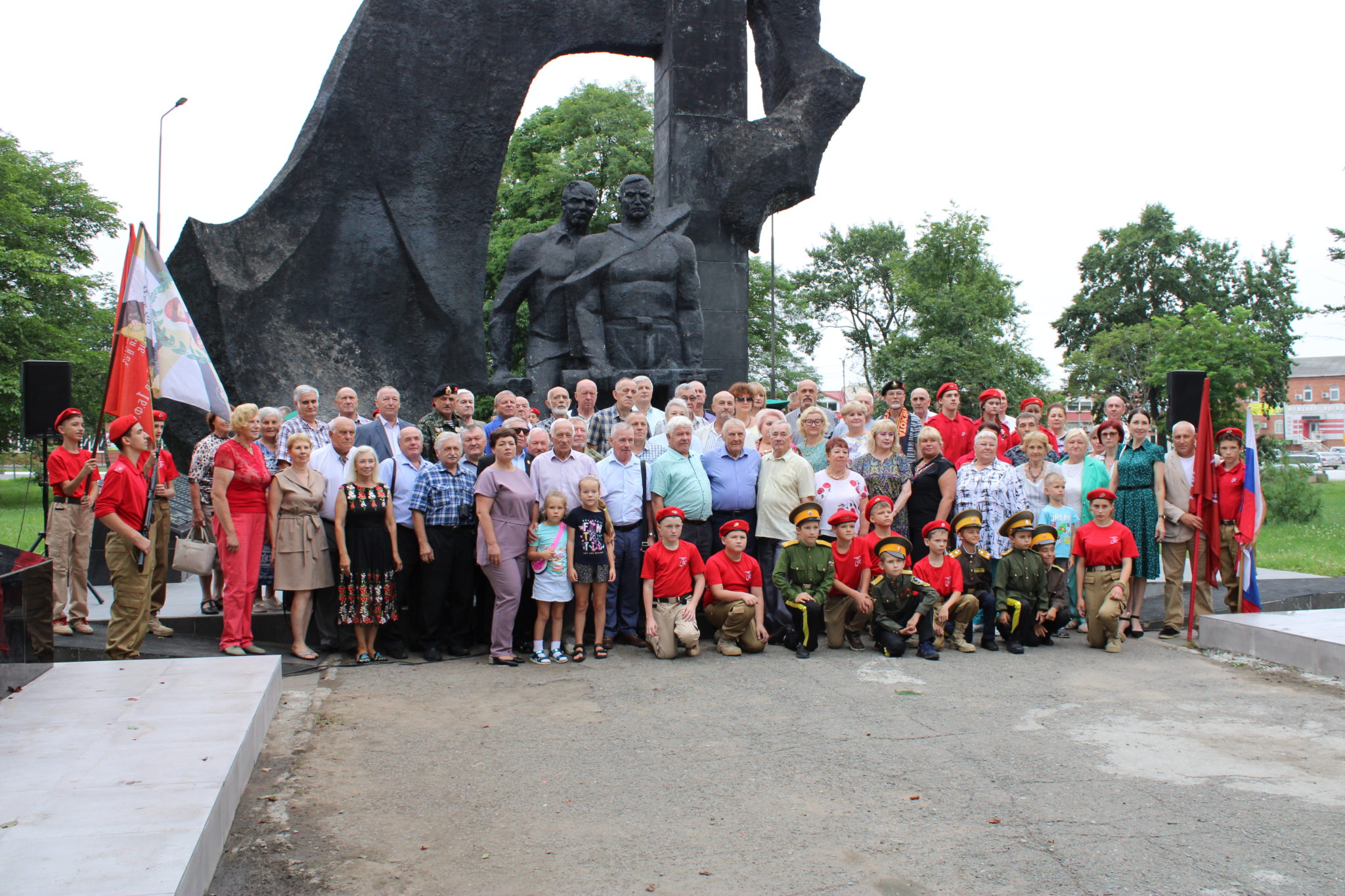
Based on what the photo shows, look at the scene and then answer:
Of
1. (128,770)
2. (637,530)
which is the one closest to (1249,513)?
(637,530)

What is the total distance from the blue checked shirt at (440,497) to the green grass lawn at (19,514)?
17.5ft

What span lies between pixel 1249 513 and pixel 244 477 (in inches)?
245

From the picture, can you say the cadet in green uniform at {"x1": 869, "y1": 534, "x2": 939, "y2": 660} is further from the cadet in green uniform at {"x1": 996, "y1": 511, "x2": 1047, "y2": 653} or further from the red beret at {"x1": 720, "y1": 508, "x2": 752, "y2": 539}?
the red beret at {"x1": 720, "y1": 508, "x2": 752, "y2": 539}

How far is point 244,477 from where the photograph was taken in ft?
19.7

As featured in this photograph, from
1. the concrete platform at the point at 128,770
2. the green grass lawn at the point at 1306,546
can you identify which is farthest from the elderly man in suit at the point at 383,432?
the green grass lawn at the point at 1306,546

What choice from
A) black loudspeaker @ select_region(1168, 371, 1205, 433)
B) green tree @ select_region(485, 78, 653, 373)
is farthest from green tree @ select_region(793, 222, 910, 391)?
black loudspeaker @ select_region(1168, 371, 1205, 433)

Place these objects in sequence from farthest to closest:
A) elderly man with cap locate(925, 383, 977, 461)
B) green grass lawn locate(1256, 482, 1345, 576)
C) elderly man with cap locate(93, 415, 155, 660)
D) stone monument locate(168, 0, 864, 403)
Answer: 1. green grass lawn locate(1256, 482, 1345, 576)
2. stone monument locate(168, 0, 864, 403)
3. elderly man with cap locate(925, 383, 977, 461)
4. elderly man with cap locate(93, 415, 155, 660)

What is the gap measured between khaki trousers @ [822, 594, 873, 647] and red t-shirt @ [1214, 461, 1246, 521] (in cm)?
264

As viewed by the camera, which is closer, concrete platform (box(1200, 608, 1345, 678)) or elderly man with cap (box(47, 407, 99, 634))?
concrete platform (box(1200, 608, 1345, 678))

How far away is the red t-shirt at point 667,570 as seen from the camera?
20.6 ft

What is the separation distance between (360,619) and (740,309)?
566 centimetres

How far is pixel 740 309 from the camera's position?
10602mm

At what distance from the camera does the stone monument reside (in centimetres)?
807

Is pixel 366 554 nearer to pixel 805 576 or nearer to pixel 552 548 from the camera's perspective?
pixel 552 548
